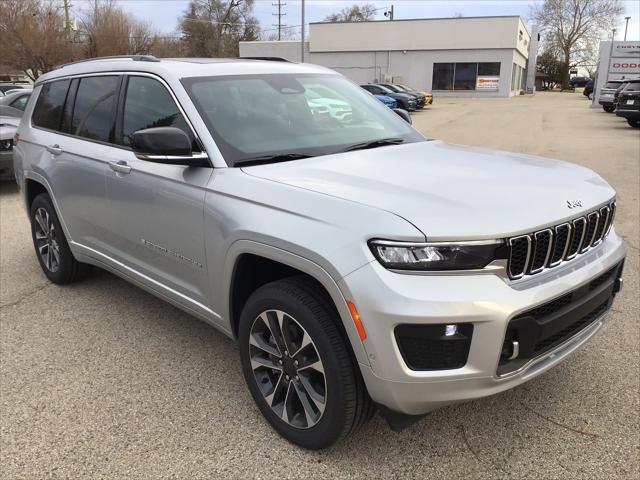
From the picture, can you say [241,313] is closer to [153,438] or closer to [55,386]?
[153,438]

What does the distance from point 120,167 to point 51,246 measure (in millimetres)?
1754

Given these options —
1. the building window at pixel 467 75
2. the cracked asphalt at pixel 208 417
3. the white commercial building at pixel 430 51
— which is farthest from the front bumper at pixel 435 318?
the building window at pixel 467 75

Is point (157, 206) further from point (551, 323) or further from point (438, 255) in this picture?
point (551, 323)

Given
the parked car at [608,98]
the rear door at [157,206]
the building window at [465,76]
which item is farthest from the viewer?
the building window at [465,76]

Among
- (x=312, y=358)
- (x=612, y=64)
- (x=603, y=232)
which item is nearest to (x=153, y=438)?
(x=312, y=358)

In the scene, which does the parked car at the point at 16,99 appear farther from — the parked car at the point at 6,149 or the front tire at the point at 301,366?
the front tire at the point at 301,366

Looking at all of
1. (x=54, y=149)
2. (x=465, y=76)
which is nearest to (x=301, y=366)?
(x=54, y=149)

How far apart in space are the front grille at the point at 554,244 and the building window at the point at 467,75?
47133mm

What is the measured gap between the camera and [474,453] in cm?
266

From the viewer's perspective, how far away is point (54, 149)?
14.2 feet

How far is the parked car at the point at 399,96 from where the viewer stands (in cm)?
2872

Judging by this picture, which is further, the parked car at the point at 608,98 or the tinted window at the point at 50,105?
the parked car at the point at 608,98

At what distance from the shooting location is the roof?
11.2 feet

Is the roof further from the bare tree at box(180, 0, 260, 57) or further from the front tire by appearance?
the bare tree at box(180, 0, 260, 57)
